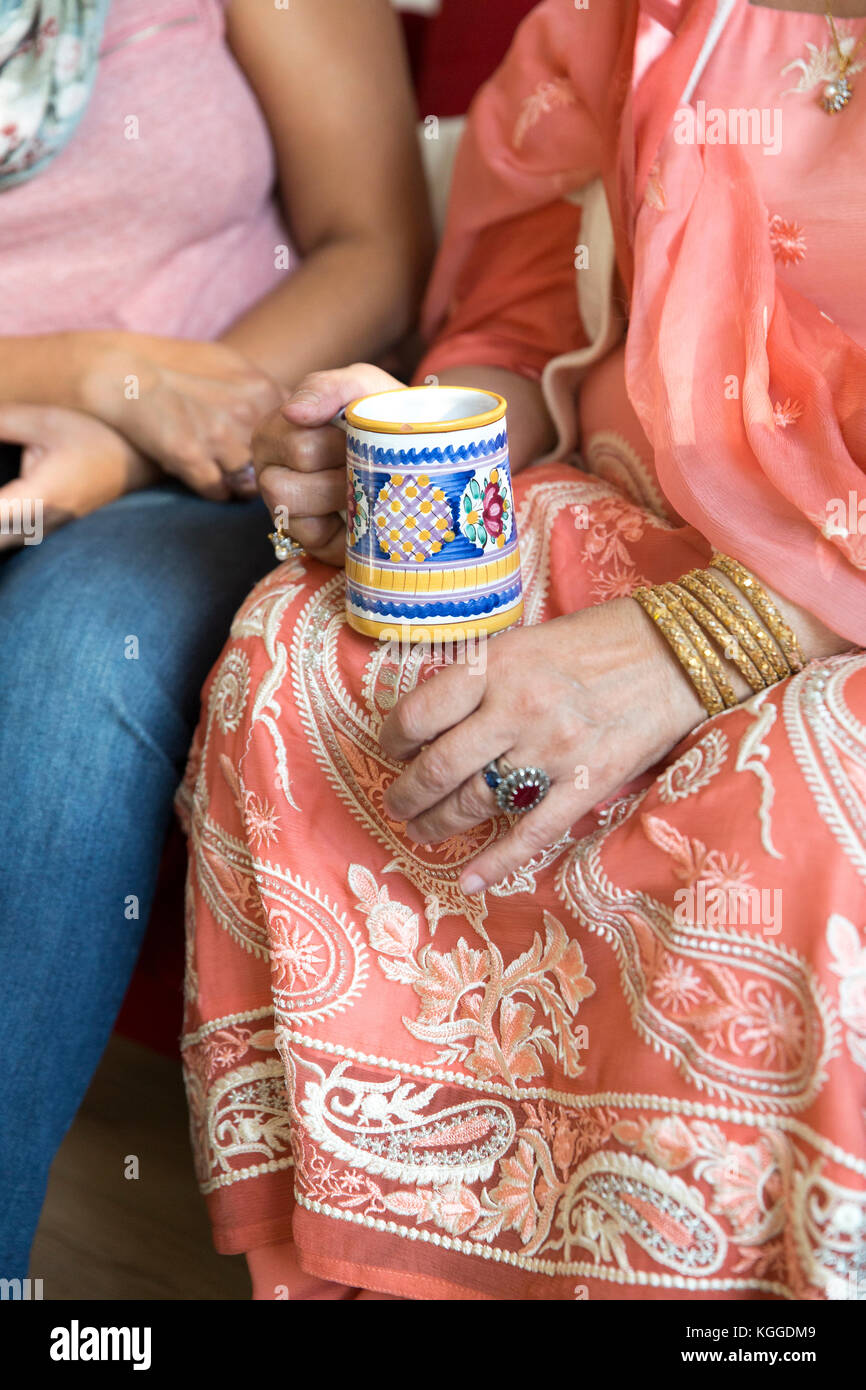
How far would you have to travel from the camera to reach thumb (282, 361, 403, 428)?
75cm

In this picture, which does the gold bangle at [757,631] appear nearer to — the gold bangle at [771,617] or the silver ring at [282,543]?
the gold bangle at [771,617]

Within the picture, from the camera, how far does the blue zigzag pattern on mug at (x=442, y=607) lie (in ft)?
2.23

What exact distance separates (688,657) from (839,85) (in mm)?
394

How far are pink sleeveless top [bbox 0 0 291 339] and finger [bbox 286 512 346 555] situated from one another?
475mm

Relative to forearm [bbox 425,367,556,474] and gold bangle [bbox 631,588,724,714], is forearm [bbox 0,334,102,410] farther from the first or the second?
gold bangle [bbox 631,588,724,714]

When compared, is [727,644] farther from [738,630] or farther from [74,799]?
[74,799]

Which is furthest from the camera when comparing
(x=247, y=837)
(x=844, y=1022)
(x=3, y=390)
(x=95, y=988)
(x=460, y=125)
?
(x=460, y=125)

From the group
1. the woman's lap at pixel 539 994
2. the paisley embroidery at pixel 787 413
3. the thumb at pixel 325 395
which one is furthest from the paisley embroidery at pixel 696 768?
the thumb at pixel 325 395

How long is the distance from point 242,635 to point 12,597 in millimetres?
252

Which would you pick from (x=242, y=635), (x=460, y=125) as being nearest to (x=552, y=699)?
(x=242, y=635)

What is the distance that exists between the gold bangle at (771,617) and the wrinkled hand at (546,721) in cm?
6

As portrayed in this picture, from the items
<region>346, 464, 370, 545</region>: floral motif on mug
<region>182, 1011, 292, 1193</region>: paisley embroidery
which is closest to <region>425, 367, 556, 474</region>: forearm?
<region>346, 464, 370, 545</region>: floral motif on mug
